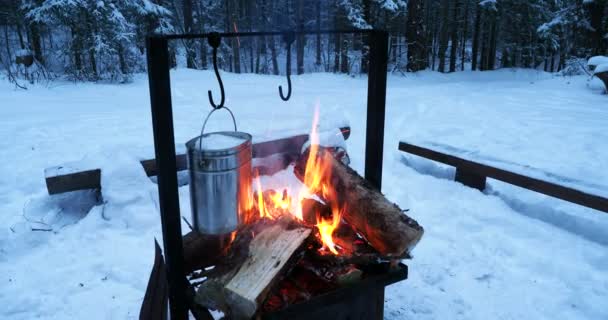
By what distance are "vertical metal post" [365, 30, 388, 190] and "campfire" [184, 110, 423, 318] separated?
0.43 ft

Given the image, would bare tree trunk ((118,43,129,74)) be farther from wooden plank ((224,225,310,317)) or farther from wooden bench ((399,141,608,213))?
wooden plank ((224,225,310,317))

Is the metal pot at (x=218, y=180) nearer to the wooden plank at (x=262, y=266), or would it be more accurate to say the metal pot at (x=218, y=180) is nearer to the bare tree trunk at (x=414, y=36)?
the wooden plank at (x=262, y=266)

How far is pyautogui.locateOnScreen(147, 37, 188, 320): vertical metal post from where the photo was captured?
2131mm

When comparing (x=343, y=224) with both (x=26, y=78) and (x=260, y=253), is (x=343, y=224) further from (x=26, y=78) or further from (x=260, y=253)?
(x=26, y=78)

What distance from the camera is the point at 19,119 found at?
28.7 ft

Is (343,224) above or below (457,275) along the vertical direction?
above

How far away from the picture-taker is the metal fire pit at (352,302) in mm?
2229

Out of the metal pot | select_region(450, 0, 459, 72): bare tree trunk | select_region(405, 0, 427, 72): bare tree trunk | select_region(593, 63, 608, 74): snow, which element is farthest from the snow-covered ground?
select_region(450, 0, 459, 72): bare tree trunk

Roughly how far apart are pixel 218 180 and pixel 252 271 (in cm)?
50

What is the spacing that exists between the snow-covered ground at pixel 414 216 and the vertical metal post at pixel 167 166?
0.97 metres

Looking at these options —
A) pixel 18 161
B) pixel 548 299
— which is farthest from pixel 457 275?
pixel 18 161

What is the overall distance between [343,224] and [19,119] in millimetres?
8387

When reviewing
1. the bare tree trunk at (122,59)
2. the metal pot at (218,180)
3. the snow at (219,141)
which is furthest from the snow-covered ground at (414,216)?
the bare tree trunk at (122,59)

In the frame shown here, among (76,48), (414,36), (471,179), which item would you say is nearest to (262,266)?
(471,179)
